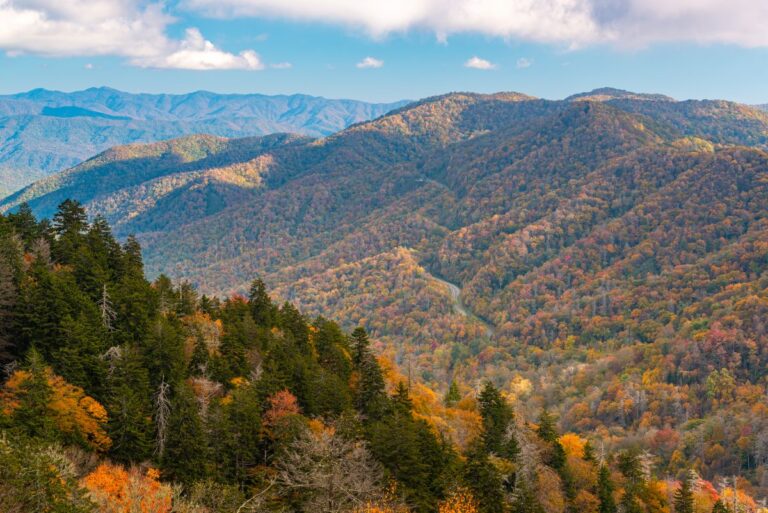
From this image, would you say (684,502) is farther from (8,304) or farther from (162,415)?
(8,304)

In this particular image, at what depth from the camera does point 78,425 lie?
128 feet

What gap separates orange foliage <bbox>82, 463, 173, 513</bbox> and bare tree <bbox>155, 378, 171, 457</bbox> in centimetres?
525

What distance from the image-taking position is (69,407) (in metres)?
38.6

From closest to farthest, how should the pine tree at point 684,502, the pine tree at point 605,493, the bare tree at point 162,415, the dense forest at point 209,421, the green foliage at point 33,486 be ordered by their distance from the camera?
the green foliage at point 33,486, the dense forest at point 209,421, the bare tree at point 162,415, the pine tree at point 605,493, the pine tree at point 684,502

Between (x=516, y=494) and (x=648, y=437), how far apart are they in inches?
4545

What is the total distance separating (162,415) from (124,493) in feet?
33.7

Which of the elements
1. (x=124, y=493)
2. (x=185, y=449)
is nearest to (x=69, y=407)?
(x=185, y=449)

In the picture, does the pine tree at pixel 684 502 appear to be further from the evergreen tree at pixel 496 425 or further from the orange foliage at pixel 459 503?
the orange foliage at pixel 459 503

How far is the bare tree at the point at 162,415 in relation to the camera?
135 ft

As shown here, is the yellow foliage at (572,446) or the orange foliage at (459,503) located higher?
the orange foliage at (459,503)

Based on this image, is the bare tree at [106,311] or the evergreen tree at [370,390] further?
the evergreen tree at [370,390]

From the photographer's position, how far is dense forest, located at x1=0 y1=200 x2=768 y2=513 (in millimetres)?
33906

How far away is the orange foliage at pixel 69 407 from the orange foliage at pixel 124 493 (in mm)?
4270

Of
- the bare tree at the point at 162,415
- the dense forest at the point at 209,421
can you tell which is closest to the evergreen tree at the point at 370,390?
the dense forest at the point at 209,421
